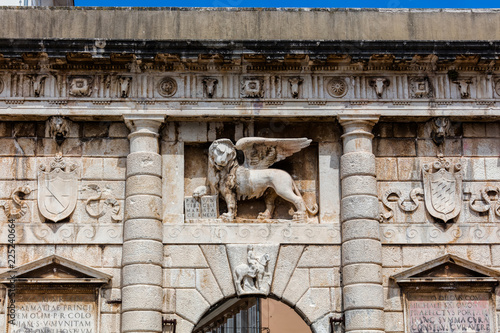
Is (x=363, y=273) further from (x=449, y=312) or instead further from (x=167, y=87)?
(x=167, y=87)

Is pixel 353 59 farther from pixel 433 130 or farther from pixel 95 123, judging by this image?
pixel 95 123

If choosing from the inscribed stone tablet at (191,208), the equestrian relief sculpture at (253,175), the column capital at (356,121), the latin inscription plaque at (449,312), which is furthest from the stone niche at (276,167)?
the latin inscription plaque at (449,312)

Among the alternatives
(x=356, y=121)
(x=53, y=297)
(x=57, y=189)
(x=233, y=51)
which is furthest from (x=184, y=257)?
(x=356, y=121)


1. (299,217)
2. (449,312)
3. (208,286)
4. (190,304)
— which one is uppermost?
(299,217)

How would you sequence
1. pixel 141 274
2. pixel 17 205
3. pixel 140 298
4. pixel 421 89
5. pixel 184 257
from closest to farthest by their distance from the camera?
pixel 140 298
pixel 141 274
pixel 184 257
pixel 17 205
pixel 421 89

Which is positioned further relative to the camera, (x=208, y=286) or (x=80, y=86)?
(x=80, y=86)

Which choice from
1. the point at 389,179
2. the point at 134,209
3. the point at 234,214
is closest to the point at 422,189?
the point at 389,179

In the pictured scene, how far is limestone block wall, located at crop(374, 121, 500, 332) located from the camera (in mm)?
15633

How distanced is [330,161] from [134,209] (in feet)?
11.3

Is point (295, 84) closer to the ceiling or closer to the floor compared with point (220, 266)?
closer to the ceiling

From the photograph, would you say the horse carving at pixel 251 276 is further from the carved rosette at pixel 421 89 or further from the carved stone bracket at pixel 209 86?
the carved rosette at pixel 421 89

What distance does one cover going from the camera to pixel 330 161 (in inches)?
632

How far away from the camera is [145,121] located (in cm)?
1575

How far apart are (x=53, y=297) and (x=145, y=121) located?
3.27 metres
